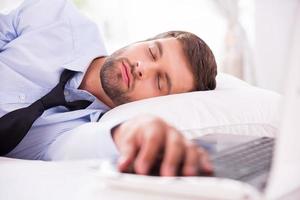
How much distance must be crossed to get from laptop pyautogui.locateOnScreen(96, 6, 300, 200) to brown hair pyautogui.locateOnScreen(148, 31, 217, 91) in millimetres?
550

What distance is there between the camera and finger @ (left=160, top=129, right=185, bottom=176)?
0.43 m

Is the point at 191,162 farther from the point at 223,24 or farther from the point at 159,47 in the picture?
the point at 223,24

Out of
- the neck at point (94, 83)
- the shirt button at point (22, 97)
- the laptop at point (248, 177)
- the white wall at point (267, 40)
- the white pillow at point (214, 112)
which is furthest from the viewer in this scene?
the white wall at point (267, 40)

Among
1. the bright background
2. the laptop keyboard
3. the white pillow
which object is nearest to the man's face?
the white pillow

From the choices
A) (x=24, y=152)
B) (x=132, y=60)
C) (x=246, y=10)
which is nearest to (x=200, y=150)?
(x=24, y=152)

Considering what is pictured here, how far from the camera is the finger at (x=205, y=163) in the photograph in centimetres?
44

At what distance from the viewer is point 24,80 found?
3.16ft

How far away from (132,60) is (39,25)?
29 cm

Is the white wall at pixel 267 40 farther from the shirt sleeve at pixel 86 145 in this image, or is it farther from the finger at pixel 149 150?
the finger at pixel 149 150

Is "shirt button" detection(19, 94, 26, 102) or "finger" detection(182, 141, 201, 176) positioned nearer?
"finger" detection(182, 141, 201, 176)

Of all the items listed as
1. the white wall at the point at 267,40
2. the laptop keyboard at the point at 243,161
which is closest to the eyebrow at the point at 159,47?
the laptop keyboard at the point at 243,161

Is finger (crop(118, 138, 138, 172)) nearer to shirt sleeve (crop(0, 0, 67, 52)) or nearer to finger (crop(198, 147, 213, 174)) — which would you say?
finger (crop(198, 147, 213, 174))

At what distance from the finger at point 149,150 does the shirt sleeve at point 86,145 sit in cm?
8

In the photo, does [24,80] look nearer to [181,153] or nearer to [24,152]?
[24,152]
